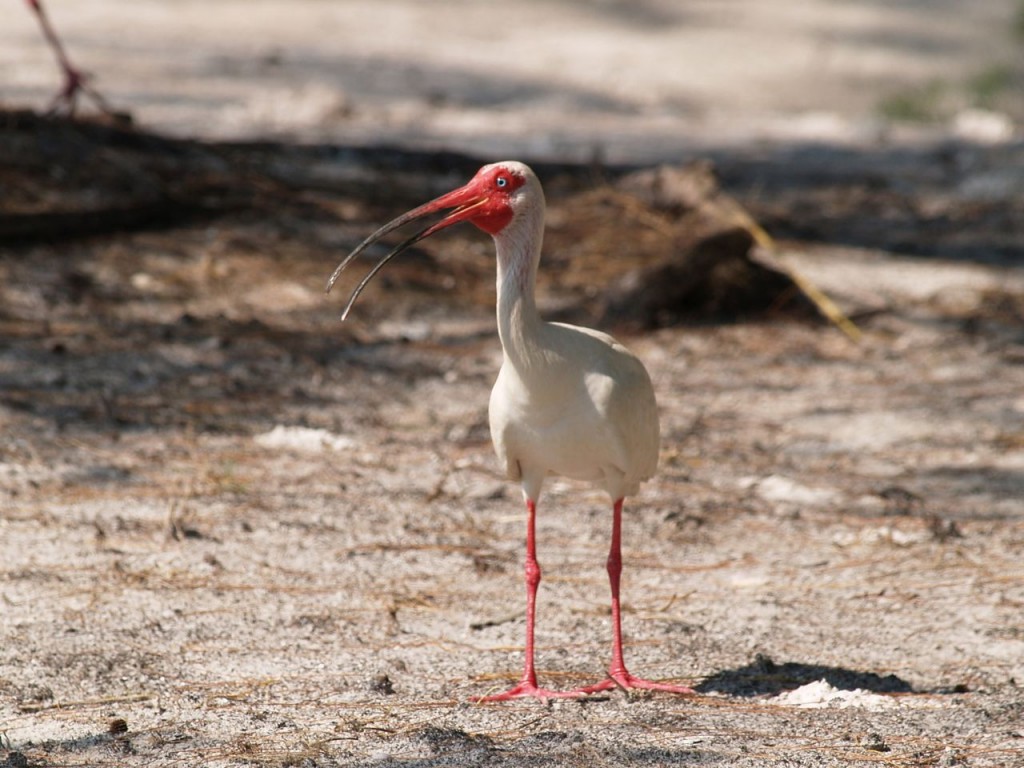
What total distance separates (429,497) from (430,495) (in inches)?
0.8

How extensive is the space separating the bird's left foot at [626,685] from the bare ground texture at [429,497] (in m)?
0.07

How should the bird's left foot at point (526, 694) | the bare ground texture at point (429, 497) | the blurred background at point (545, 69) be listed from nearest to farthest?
the bare ground texture at point (429, 497) → the bird's left foot at point (526, 694) → the blurred background at point (545, 69)

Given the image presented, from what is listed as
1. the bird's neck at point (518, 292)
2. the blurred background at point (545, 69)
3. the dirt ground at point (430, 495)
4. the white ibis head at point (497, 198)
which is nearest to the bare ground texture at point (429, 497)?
the dirt ground at point (430, 495)

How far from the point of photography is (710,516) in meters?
4.71

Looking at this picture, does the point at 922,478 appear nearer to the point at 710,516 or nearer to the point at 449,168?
the point at 710,516

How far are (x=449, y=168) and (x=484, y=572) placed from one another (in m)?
4.20

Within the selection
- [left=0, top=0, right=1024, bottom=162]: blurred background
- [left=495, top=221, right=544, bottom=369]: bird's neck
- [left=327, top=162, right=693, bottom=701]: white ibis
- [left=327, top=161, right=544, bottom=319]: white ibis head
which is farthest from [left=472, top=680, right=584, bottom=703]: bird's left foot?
[left=0, top=0, right=1024, bottom=162]: blurred background

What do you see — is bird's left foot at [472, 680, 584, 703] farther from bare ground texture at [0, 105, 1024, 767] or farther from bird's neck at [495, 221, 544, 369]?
bird's neck at [495, 221, 544, 369]

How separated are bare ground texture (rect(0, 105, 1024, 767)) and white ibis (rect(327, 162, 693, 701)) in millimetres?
414

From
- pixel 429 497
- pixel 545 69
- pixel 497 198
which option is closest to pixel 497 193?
pixel 497 198

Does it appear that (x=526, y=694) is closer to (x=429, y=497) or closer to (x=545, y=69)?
(x=429, y=497)

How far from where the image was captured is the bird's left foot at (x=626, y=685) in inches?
137

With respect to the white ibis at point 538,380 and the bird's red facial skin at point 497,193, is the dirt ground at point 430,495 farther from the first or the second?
the bird's red facial skin at point 497,193

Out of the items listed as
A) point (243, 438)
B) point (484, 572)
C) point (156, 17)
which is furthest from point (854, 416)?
point (156, 17)
